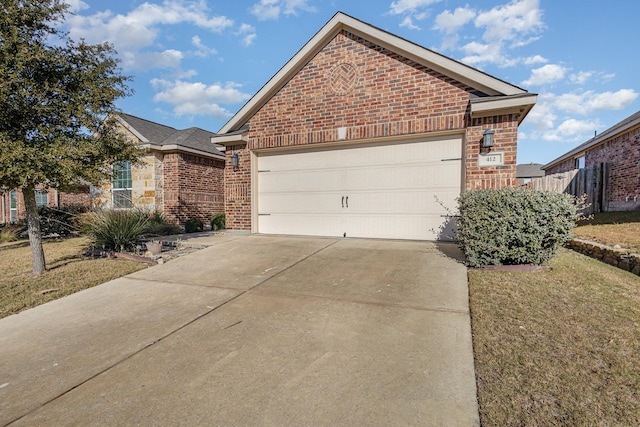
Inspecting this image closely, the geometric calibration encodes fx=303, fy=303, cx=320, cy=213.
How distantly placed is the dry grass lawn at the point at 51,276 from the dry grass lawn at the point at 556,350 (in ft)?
17.8

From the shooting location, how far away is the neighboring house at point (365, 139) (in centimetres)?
607

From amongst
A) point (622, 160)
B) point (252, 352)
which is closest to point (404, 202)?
point (252, 352)

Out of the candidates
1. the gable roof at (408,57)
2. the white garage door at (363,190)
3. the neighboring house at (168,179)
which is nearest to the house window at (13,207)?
the neighboring house at (168,179)

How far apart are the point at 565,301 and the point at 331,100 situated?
5.91 metres

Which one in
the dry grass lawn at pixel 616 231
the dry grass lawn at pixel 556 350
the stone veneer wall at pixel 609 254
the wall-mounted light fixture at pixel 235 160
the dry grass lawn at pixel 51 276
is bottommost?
the dry grass lawn at pixel 51 276

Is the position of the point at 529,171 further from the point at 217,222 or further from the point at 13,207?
the point at 13,207

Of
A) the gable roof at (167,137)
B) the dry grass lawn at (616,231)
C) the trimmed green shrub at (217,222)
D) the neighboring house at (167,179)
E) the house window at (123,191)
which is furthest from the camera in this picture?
the house window at (123,191)

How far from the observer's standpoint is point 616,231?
702 cm

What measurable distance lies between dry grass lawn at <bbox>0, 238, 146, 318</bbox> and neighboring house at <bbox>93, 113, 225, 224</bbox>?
15.3ft

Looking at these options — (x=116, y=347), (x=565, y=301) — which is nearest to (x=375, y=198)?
(x=565, y=301)

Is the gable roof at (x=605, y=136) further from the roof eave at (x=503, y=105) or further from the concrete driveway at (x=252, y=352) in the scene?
the concrete driveway at (x=252, y=352)

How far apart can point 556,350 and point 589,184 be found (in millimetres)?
11595

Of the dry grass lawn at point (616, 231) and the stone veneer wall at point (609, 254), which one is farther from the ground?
the dry grass lawn at point (616, 231)

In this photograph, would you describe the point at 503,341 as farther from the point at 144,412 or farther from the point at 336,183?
the point at 336,183
